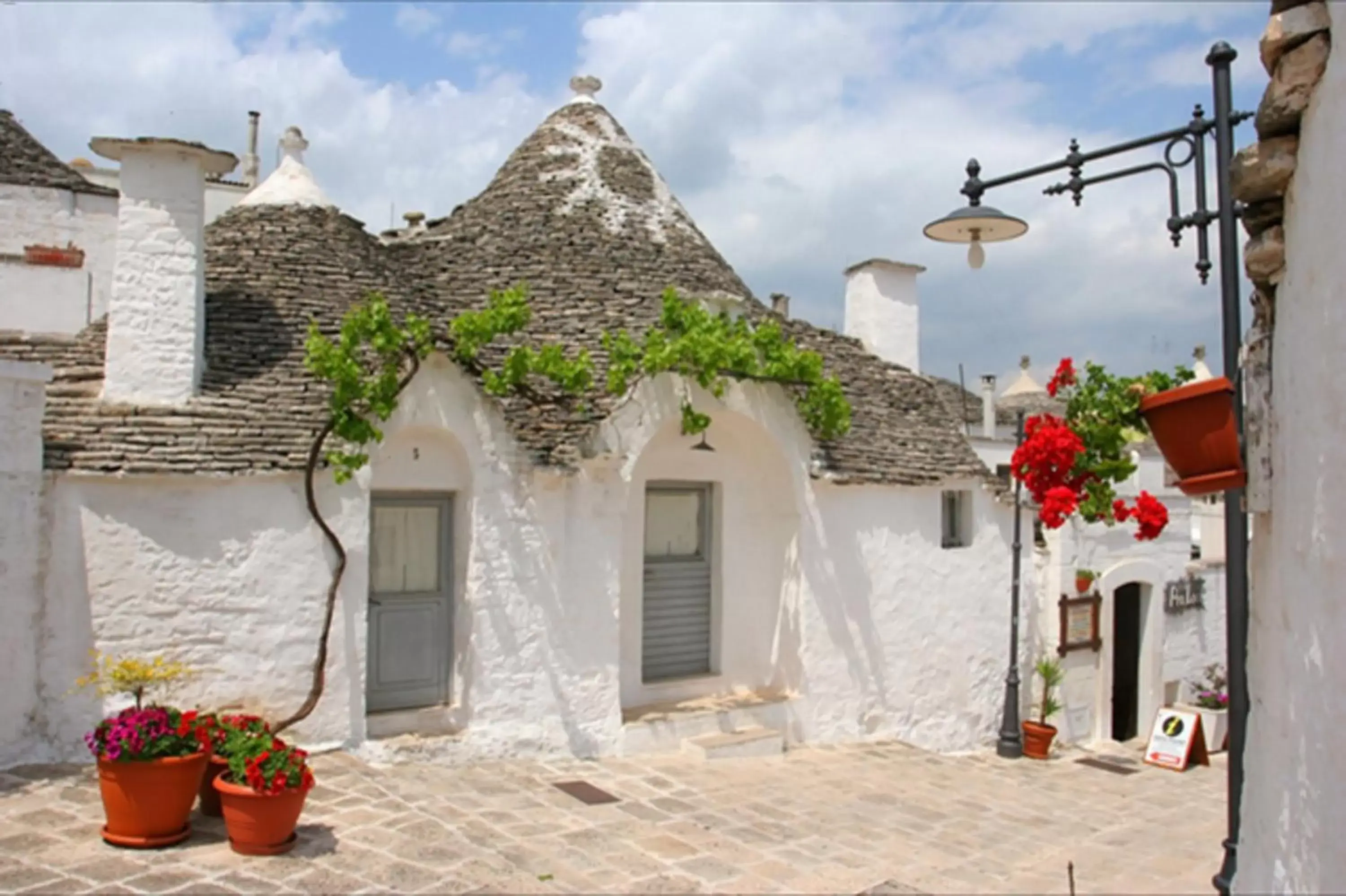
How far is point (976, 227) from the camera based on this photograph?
804 centimetres

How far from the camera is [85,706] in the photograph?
337 inches

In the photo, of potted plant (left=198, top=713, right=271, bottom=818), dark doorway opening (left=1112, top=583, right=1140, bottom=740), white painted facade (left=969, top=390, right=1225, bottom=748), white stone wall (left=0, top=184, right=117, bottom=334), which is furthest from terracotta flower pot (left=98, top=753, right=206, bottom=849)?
dark doorway opening (left=1112, top=583, right=1140, bottom=740)

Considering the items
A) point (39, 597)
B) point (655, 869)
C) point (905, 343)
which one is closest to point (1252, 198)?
point (655, 869)

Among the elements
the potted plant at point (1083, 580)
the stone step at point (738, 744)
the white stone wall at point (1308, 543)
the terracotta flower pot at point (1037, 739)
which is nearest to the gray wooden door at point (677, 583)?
the stone step at point (738, 744)

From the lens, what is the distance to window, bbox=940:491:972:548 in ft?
46.2

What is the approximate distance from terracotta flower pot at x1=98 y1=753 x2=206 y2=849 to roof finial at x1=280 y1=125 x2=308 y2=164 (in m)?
7.36

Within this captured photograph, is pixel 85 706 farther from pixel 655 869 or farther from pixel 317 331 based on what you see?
pixel 655 869

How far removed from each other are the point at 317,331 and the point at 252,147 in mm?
13714

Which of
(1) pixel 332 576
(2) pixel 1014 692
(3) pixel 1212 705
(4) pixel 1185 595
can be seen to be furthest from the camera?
(4) pixel 1185 595

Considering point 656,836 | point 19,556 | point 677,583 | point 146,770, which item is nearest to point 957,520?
point 677,583

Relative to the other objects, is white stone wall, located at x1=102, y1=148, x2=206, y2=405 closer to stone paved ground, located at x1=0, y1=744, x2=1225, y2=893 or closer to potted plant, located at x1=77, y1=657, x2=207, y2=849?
potted plant, located at x1=77, y1=657, x2=207, y2=849

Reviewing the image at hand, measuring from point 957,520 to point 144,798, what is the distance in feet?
33.2

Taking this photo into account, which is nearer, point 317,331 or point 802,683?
point 317,331

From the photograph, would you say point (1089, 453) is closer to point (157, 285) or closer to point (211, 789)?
point (211, 789)
